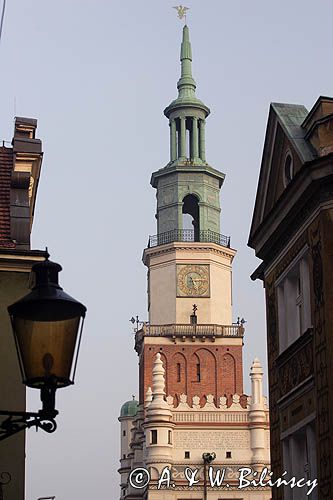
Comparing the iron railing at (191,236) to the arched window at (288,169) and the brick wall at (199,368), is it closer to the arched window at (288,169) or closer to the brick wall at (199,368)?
the brick wall at (199,368)

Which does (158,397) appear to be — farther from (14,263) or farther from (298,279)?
(14,263)

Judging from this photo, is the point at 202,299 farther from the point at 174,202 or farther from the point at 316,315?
the point at 316,315

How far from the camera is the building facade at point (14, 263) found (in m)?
14.8

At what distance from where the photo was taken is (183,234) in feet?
275

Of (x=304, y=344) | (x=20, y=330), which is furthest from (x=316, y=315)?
(x=20, y=330)

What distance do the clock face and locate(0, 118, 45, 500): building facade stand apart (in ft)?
210

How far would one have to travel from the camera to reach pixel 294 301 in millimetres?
19438

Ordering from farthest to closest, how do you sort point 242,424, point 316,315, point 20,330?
point 242,424
point 316,315
point 20,330

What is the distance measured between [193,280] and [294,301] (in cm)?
6345

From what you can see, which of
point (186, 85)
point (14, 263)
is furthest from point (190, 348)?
point (14, 263)

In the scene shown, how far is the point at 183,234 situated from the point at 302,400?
66055 millimetres

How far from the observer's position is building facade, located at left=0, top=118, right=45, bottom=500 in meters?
14.8

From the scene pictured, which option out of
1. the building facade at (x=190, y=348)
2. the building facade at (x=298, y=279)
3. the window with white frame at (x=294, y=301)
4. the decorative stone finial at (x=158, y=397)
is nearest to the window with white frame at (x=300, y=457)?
the building facade at (x=298, y=279)

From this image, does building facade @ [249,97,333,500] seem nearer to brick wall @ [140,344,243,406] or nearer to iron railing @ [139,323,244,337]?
brick wall @ [140,344,243,406]
